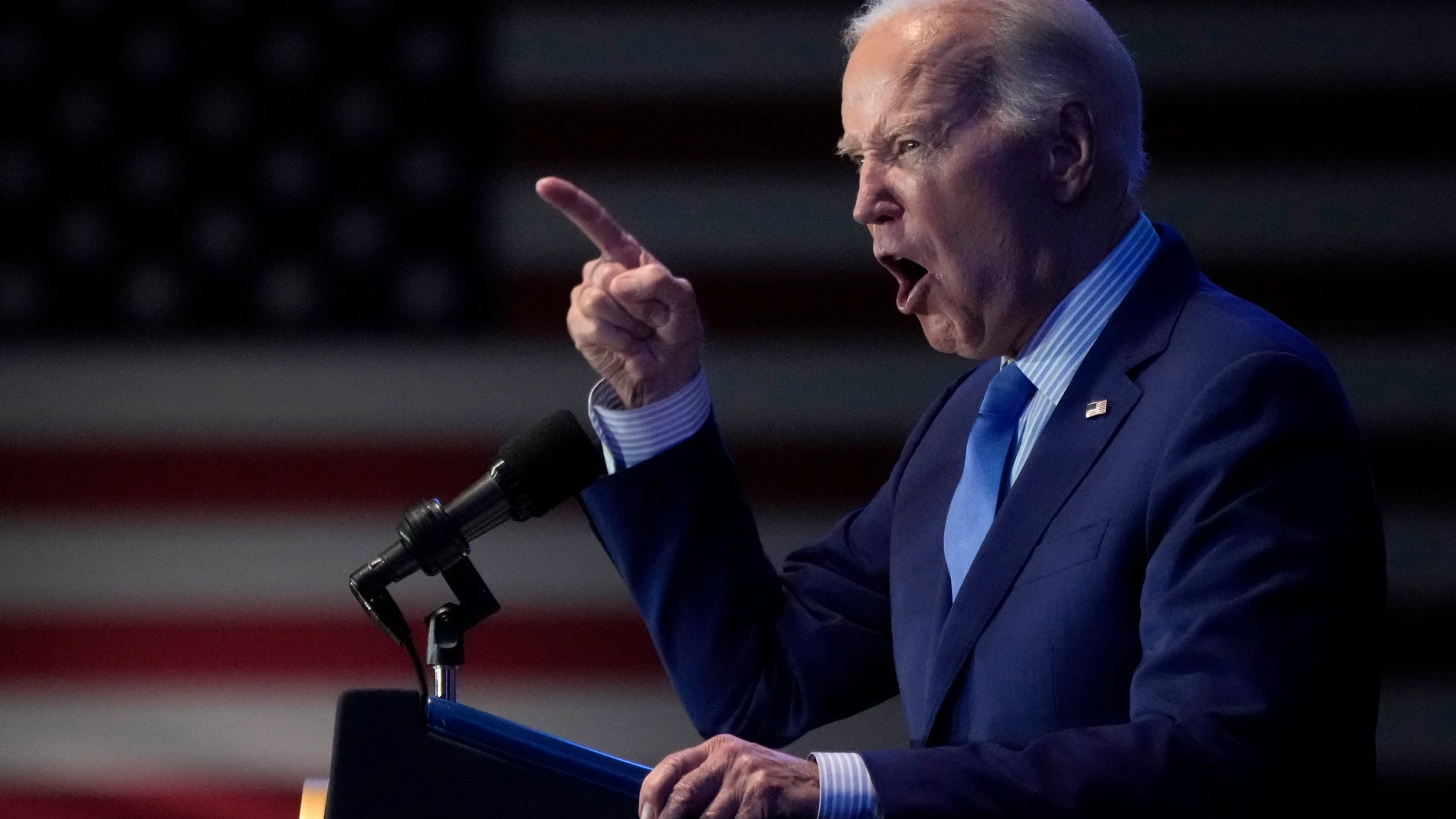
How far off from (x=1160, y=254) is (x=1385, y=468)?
1732 mm

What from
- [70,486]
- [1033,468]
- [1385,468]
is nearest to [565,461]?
→ [1033,468]

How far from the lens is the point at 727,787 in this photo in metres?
1.04

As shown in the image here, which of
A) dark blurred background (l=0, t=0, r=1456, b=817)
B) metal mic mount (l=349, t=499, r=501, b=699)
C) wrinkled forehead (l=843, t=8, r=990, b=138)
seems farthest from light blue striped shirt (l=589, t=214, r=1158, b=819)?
dark blurred background (l=0, t=0, r=1456, b=817)

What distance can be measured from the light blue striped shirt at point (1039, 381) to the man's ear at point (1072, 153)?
72mm

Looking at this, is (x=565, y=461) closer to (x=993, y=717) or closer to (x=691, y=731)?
(x=993, y=717)

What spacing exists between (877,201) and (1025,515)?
1.16ft

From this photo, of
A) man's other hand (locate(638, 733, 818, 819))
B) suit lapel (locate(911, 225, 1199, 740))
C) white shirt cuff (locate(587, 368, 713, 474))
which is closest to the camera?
man's other hand (locate(638, 733, 818, 819))

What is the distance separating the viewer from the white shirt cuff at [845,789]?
1067 millimetres

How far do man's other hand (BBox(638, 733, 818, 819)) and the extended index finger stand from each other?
543 millimetres

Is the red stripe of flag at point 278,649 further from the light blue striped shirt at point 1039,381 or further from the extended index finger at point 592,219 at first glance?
the extended index finger at point 592,219

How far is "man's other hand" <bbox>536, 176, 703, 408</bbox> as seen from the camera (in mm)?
1483

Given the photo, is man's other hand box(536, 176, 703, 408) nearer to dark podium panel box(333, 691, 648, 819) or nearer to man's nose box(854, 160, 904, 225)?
man's nose box(854, 160, 904, 225)

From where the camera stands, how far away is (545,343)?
117 inches

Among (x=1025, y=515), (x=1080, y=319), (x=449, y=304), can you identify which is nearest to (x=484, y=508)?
(x=1025, y=515)
